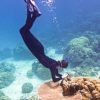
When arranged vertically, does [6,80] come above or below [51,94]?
above

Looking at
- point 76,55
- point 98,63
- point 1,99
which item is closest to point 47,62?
point 1,99

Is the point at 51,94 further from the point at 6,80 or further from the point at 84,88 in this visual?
the point at 6,80

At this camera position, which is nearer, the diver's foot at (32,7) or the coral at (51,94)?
the coral at (51,94)

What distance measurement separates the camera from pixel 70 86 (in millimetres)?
2168

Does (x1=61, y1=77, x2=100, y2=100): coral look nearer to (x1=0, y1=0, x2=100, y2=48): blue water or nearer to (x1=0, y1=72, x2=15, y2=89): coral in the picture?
(x1=0, y1=72, x2=15, y2=89): coral

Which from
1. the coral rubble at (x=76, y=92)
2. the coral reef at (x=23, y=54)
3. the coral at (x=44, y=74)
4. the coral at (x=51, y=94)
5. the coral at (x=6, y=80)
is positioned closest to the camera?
the coral rubble at (x=76, y=92)

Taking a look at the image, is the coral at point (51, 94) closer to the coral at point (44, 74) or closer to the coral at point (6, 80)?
the coral at point (44, 74)

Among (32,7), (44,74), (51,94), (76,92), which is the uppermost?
(32,7)

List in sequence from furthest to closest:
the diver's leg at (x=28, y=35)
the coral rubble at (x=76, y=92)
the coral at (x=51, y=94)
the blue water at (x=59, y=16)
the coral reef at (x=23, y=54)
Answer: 1. the blue water at (x=59, y=16)
2. the coral reef at (x=23, y=54)
3. the diver's leg at (x=28, y=35)
4. the coral at (x=51, y=94)
5. the coral rubble at (x=76, y=92)

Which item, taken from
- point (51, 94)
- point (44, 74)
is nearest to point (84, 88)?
point (51, 94)

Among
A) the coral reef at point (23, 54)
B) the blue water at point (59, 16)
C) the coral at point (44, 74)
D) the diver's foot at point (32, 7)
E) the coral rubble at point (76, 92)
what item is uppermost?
the blue water at point (59, 16)

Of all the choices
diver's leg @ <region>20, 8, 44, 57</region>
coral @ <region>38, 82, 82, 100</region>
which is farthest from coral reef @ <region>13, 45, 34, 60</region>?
coral @ <region>38, 82, 82, 100</region>

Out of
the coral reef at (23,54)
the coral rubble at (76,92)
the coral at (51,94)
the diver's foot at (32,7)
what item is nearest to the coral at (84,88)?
the coral rubble at (76,92)

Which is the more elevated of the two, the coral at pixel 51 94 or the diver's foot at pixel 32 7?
the diver's foot at pixel 32 7
